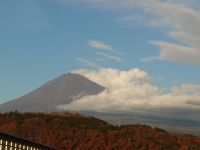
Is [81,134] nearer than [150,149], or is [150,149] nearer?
[150,149]

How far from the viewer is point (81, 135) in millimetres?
106250

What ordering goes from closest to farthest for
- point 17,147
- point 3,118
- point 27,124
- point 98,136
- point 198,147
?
point 17,147 → point 198,147 → point 98,136 → point 27,124 → point 3,118

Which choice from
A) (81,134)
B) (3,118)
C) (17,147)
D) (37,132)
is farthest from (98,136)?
(17,147)

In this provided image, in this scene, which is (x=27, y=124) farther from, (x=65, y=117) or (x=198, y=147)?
(x=198, y=147)

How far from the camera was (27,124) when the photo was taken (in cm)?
11344

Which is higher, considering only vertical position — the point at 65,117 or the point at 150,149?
the point at 65,117

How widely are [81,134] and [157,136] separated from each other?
28.3 m

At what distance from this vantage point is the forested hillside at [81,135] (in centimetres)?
10112

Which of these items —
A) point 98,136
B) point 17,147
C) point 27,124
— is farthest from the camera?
point 27,124

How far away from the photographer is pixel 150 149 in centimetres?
9931

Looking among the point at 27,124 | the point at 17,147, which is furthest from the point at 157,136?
the point at 17,147

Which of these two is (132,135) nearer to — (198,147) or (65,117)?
(198,147)

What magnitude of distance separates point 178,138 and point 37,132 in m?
48.5

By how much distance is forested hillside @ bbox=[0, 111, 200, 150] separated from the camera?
101 meters
